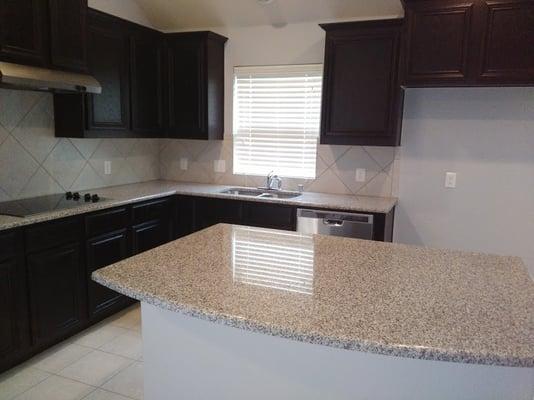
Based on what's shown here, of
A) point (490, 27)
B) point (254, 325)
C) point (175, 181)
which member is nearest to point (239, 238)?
point (254, 325)

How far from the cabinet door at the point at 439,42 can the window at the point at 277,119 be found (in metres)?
0.96

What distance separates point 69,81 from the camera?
2760 mm

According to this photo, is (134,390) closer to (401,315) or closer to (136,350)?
(136,350)

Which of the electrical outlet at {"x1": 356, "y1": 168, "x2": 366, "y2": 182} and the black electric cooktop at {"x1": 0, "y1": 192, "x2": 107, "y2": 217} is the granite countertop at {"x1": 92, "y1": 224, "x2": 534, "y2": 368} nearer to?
the black electric cooktop at {"x1": 0, "y1": 192, "x2": 107, "y2": 217}

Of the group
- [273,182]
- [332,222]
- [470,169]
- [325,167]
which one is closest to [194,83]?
[273,182]

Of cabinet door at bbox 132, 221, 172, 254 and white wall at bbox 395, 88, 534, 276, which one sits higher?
white wall at bbox 395, 88, 534, 276

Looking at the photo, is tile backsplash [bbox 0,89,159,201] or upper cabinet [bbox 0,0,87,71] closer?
upper cabinet [bbox 0,0,87,71]

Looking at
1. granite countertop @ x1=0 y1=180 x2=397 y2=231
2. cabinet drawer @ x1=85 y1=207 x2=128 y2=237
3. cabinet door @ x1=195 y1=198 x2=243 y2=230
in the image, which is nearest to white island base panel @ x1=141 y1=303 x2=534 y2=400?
granite countertop @ x1=0 y1=180 x2=397 y2=231

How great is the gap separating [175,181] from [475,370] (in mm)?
3665

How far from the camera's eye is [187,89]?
3895mm

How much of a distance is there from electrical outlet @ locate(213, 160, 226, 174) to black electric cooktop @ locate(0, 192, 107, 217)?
4.45 feet

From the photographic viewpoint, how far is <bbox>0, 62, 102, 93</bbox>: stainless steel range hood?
7.88 feet

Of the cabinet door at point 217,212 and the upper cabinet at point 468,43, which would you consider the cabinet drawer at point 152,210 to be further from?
the upper cabinet at point 468,43

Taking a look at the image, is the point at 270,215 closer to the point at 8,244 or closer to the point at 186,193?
the point at 186,193
